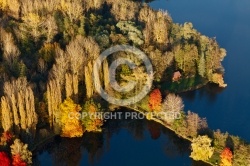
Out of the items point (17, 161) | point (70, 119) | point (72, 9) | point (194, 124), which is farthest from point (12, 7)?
point (194, 124)

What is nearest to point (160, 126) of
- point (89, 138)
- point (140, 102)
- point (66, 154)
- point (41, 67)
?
point (140, 102)

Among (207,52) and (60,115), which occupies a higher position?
(207,52)

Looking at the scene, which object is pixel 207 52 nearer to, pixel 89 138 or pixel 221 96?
pixel 221 96

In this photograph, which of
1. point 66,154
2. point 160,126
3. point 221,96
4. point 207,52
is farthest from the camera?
point 207,52

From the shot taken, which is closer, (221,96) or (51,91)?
(51,91)

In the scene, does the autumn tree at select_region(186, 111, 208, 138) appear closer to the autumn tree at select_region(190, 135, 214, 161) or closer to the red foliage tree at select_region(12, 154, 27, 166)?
the autumn tree at select_region(190, 135, 214, 161)

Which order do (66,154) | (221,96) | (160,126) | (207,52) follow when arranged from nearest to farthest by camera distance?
(66,154) → (160,126) → (221,96) → (207,52)

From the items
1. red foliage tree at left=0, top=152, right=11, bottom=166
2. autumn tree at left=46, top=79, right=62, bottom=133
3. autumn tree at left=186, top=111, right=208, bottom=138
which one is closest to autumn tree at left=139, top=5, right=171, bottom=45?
autumn tree at left=186, top=111, right=208, bottom=138
